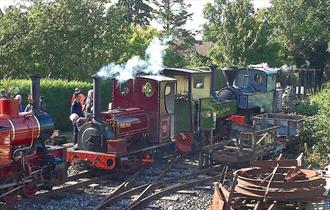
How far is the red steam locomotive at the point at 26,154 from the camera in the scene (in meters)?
9.73

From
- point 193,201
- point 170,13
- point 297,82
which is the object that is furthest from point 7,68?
point 170,13

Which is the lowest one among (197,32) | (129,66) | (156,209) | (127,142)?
(156,209)

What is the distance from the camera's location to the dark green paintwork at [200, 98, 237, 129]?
1619 centimetres

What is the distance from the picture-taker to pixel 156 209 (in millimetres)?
10375

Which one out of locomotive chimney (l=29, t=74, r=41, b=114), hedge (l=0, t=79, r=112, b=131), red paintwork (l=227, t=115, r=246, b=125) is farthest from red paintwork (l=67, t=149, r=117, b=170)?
hedge (l=0, t=79, r=112, b=131)

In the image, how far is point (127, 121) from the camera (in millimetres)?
13312

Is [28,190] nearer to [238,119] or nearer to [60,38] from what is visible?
[238,119]

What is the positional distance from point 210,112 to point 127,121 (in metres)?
4.03

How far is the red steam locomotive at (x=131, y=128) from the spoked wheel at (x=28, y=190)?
7.56ft

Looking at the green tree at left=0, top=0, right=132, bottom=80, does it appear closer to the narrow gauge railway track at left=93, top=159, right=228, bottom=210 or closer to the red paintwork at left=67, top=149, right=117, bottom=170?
the red paintwork at left=67, top=149, right=117, bottom=170

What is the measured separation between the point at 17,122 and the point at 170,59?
74.9 feet

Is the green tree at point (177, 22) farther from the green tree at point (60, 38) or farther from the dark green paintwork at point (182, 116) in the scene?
the dark green paintwork at point (182, 116)

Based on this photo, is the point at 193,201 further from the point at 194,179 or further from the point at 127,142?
the point at 127,142

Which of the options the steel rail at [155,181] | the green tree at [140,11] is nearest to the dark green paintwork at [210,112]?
the steel rail at [155,181]
